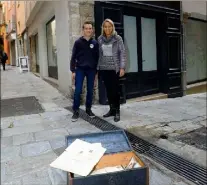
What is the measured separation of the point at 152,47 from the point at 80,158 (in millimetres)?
7159

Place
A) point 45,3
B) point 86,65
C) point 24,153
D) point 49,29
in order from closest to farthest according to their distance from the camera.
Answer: point 24,153, point 86,65, point 45,3, point 49,29

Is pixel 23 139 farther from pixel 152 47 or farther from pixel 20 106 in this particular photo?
pixel 152 47

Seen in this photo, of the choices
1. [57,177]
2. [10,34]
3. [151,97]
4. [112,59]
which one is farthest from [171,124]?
[10,34]

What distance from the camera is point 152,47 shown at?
875 centimetres

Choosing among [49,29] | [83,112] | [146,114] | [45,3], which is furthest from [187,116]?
[49,29]

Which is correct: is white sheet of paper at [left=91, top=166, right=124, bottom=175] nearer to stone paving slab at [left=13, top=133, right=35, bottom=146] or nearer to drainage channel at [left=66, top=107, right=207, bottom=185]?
drainage channel at [left=66, top=107, right=207, bottom=185]

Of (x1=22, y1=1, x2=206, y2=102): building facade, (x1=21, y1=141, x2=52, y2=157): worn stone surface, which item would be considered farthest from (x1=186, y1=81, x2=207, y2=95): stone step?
(x1=21, y1=141, x2=52, y2=157): worn stone surface

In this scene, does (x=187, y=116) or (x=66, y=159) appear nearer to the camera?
(x=66, y=159)

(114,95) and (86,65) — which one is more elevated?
(86,65)

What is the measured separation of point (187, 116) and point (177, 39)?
3709mm

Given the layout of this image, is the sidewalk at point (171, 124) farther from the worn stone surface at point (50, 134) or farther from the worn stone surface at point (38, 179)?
the worn stone surface at point (38, 179)

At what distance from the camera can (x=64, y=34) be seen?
7566 millimetres

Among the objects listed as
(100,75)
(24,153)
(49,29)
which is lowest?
(24,153)

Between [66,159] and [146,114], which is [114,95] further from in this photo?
[66,159]
